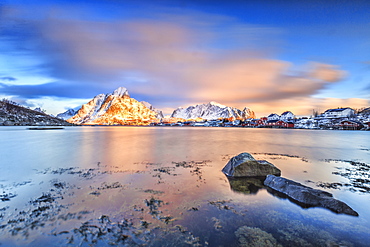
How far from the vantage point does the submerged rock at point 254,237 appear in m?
5.03

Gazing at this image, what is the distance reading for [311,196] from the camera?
766 centimetres

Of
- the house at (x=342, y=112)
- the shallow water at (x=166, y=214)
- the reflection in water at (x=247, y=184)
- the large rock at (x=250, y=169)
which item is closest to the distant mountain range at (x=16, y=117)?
the shallow water at (x=166, y=214)

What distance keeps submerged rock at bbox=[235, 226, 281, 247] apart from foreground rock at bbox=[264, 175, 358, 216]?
3.39 metres

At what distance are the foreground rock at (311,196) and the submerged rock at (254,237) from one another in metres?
3.39

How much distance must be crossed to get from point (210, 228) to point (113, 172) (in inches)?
360

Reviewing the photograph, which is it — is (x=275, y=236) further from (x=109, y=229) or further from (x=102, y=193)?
(x=102, y=193)

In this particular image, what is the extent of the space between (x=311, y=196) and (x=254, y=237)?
4.13 metres

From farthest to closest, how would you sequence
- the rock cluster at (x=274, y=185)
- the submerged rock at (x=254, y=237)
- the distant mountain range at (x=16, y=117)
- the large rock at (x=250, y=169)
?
the distant mountain range at (x=16, y=117)
the large rock at (x=250, y=169)
the rock cluster at (x=274, y=185)
the submerged rock at (x=254, y=237)

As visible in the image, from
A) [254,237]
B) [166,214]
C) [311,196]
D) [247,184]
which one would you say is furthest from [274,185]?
[166,214]

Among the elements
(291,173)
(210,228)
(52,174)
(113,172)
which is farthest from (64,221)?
(291,173)

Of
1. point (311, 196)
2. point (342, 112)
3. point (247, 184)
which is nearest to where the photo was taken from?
point (311, 196)

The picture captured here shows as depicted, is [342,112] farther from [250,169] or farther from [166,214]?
[166,214]

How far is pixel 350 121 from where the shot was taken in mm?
133500

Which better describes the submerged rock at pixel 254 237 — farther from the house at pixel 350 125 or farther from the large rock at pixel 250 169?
the house at pixel 350 125
